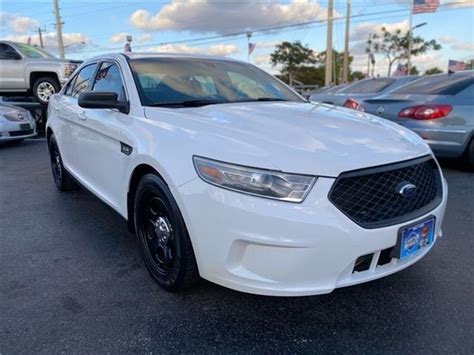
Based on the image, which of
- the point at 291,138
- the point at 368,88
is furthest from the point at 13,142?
the point at 291,138

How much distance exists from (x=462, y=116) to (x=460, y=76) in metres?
0.78

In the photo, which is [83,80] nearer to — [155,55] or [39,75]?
[155,55]

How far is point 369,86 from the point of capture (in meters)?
8.88

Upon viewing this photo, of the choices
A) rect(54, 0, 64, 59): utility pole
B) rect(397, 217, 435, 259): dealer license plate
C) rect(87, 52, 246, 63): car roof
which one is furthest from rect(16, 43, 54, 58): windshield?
rect(54, 0, 64, 59): utility pole

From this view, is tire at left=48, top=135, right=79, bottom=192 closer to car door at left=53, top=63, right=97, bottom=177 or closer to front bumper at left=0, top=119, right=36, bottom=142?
car door at left=53, top=63, right=97, bottom=177

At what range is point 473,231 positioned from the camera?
355 cm

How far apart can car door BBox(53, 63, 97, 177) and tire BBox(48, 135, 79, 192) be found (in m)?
0.28

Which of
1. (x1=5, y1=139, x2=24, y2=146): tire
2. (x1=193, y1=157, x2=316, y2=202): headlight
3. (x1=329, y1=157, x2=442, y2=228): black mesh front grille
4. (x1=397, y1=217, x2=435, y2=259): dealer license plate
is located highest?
(x1=193, y1=157, x2=316, y2=202): headlight

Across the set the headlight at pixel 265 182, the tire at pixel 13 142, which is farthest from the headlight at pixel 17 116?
the headlight at pixel 265 182

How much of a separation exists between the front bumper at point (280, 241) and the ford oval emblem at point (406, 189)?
0.62ft

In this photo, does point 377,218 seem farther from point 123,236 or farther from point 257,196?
point 123,236

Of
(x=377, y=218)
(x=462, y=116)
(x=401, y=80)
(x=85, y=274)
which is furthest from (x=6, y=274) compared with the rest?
(x=401, y=80)

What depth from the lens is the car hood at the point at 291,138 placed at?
2.05m

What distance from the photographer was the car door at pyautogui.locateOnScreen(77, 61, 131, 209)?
2963 millimetres
